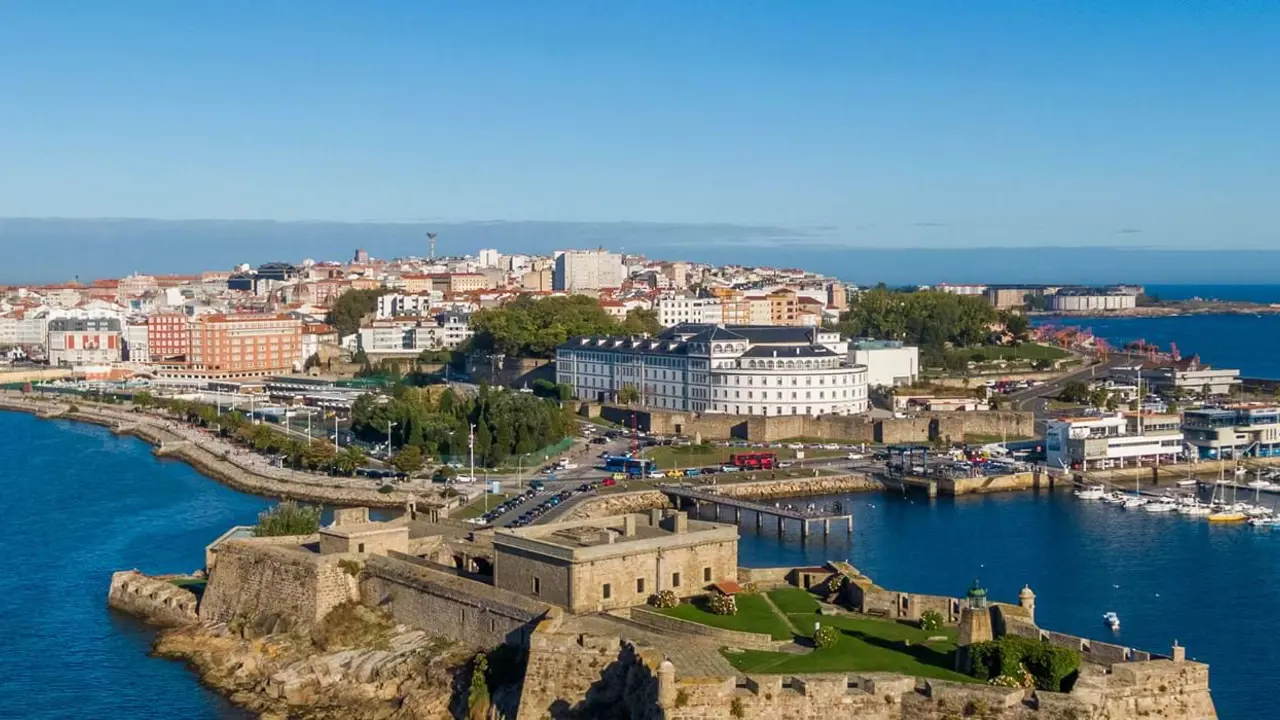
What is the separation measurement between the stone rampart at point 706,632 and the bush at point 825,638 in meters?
0.47

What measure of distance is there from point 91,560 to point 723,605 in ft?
47.1

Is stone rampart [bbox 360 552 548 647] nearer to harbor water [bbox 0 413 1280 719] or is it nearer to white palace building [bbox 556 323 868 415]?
harbor water [bbox 0 413 1280 719]

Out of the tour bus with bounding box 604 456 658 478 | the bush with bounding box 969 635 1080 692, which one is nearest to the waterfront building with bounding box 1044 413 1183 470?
the tour bus with bounding box 604 456 658 478

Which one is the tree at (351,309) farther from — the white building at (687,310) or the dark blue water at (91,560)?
the dark blue water at (91,560)

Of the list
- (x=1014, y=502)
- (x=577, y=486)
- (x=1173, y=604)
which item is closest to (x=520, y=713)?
(x=1173, y=604)

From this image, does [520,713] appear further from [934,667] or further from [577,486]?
[577,486]

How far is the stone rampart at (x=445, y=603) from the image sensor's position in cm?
1622

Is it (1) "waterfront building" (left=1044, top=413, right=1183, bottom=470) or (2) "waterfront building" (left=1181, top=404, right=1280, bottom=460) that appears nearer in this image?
(1) "waterfront building" (left=1044, top=413, right=1183, bottom=470)

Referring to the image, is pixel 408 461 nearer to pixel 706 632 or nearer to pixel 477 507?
pixel 477 507

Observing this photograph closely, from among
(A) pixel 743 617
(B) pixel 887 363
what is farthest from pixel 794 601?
(B) pixel 887 363

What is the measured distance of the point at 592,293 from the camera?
82812mm

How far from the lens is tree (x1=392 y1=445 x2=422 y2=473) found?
34.3 meters

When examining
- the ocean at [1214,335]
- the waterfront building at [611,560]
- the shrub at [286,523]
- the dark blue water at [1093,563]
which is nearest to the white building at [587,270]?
the ocean at [1214,335]

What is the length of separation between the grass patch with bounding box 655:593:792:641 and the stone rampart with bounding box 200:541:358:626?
4904 millimetres
